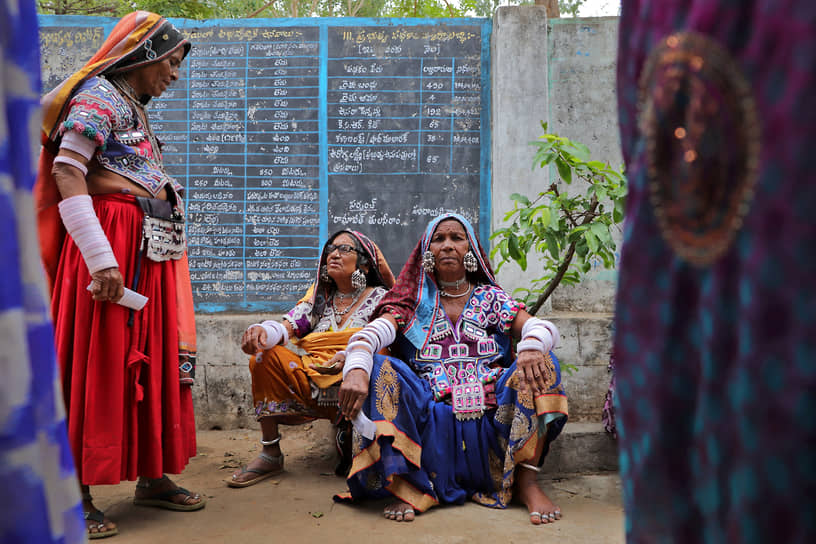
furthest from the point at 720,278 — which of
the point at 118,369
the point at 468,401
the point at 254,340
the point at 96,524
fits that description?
the point at 254,340

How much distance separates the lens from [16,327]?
0.77 meters

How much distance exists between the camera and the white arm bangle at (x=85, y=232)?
2.74 metres

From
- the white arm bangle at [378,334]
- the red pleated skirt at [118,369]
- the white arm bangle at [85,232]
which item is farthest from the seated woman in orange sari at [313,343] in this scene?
the white arm bangle at [85,232]

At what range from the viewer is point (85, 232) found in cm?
274

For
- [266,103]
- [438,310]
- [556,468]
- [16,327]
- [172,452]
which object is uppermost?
[266,103]

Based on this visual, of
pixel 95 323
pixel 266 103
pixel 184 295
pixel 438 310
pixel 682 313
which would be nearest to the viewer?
pixel 682 313

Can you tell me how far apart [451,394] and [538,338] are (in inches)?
23.3

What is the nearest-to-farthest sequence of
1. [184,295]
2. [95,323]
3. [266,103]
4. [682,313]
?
1. [682,313]
2. [95,323]
3. [184,295]
4. [266,103]

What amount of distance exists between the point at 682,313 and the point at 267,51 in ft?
16.7

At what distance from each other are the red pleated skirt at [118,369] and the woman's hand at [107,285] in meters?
0.09

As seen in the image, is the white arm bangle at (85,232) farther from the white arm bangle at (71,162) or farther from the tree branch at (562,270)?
the tree branch at (562,270)

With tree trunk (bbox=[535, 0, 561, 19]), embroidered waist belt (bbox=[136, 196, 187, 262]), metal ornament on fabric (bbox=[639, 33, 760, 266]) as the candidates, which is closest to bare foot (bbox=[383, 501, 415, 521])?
embroidered waist belt (bbox=[136, 196, 187, 262])

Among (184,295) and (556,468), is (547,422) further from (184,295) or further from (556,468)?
(184,295)

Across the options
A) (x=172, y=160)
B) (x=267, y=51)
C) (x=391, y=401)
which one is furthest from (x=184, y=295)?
(x=267, y=51)
